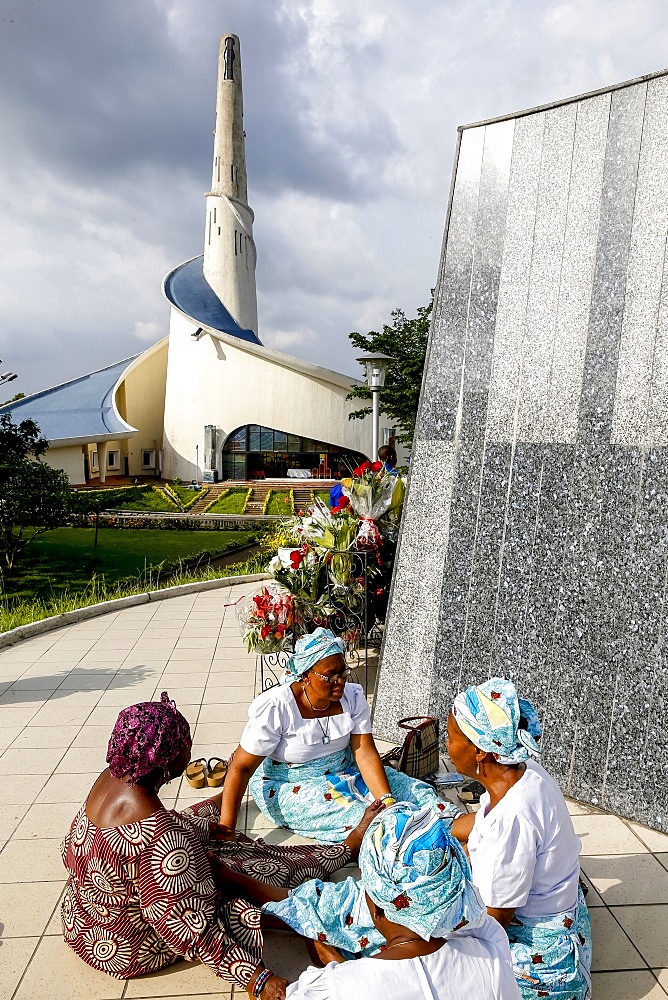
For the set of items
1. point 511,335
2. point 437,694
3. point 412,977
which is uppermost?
point 511,335

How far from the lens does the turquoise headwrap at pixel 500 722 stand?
2184mm

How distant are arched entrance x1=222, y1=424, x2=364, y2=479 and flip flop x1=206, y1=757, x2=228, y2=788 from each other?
2705 cm

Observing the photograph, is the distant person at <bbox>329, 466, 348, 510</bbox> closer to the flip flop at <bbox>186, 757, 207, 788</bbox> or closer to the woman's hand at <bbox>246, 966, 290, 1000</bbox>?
the flip flop at <bbox>186, 757, 207, 788</bbox>

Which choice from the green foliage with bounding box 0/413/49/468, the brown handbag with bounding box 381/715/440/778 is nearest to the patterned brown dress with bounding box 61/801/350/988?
the brown handbag with bounding box 381/715/440/778

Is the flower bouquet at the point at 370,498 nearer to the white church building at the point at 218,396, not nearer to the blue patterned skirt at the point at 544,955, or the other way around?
the blue patterned skirt at the point at 544,955

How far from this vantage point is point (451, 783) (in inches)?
136

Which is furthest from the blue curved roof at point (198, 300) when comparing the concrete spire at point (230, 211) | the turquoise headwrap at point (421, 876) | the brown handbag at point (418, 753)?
the turquoise headwrap at point (421, 876)

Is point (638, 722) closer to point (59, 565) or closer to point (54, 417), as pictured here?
point (59, 565)

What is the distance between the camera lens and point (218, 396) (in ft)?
104

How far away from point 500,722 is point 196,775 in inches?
98.0

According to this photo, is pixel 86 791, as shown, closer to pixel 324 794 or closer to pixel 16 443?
pixel 324 794

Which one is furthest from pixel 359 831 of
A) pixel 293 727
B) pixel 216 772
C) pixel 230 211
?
pixel 230 211

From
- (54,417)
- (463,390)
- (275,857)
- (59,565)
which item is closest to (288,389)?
(54,417)

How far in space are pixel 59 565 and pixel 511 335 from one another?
10.2 m
